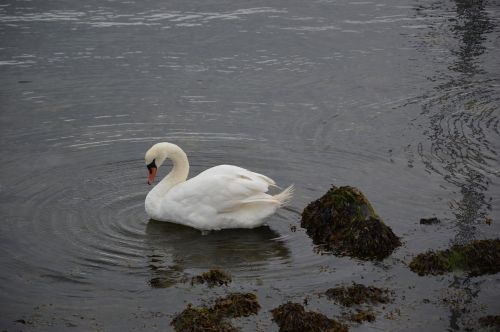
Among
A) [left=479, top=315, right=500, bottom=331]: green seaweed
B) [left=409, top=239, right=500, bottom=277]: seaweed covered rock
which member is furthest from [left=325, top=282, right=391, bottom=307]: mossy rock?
[left=479, top=315, right=500, bottom=331]: green seaweed

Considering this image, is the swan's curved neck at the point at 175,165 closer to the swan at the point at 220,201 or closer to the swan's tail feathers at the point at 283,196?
the swan at the point at 220,201

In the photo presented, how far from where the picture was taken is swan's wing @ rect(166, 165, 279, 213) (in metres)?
11.6

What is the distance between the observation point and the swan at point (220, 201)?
1162 cm

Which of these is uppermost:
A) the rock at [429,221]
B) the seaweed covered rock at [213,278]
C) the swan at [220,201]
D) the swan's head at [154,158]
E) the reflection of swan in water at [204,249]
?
the swan's head at [154,158]

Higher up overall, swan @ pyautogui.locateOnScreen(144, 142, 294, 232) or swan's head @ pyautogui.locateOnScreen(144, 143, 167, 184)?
swan's head @ pyautogui.locateOnScreen(144, 143, 167, 184)

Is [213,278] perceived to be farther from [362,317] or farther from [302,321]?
[362,317]

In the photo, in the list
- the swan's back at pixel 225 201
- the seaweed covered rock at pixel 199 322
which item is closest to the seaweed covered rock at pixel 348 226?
the swan's back at pixel 225 201

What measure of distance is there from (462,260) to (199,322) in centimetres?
334

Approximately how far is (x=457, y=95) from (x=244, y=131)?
4218 mm

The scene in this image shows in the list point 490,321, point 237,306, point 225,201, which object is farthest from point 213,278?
point 490,321

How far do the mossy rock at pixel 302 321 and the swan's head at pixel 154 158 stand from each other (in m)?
3.93

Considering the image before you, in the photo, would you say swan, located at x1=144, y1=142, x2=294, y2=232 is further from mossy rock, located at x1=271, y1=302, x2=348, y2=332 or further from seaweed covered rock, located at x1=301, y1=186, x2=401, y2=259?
mossy rock, located at x1=271, y1=302, x2=348, y2=332

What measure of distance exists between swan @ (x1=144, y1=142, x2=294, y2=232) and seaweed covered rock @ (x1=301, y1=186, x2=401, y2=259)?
51 centimetres

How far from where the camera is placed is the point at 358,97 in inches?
655
